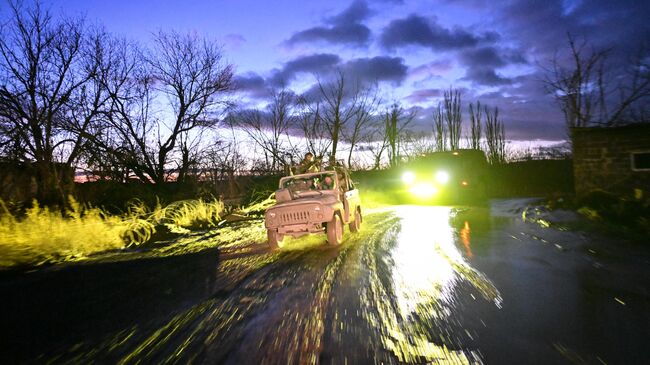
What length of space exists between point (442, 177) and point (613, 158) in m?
7.25

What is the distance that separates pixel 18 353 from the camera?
3.13 metres

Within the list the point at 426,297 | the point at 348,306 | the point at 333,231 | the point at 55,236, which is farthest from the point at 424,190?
the point at 55,236

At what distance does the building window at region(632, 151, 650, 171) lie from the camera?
14281mm

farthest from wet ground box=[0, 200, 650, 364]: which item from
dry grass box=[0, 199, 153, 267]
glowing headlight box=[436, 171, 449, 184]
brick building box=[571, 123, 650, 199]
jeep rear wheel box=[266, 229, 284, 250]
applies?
brick building box=[571, 123, 650, 199]

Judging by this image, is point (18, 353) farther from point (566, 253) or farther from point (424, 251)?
point (566, 253)

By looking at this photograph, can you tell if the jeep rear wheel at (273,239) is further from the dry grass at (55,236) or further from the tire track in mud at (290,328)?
the dry grass at (55,236)

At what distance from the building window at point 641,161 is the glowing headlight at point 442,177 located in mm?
7505

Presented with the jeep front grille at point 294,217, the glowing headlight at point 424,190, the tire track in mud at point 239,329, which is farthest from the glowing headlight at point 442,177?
the tire track in mud at point 239,329

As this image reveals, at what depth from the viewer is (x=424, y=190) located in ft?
50.9

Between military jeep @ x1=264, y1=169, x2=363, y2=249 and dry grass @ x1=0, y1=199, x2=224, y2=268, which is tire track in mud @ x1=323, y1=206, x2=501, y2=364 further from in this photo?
dry grass @ x1=0, y1=199, x2=224, y2=268

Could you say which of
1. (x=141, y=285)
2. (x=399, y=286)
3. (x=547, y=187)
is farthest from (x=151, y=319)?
(x=547, y=187)

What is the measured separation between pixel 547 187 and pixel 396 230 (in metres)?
19.9

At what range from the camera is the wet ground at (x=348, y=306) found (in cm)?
289

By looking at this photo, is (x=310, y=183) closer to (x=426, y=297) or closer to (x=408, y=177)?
(x=426, y=297)
